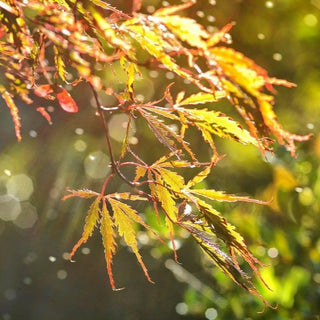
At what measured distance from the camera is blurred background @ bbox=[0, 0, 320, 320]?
89.6 inches

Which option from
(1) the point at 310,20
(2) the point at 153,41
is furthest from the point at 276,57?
(2) the point at 153,41

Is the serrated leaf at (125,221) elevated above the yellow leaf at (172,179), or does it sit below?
below

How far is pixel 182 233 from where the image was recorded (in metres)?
2.74

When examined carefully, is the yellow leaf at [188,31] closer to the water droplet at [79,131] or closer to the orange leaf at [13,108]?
the orange leaf at [13,108]

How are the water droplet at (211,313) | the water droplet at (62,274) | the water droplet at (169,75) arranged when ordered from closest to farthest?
the water droplet at (211,313) → the water droplet at (169,75) → the water droplet at (62,274)

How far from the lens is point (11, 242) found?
5.43 metres

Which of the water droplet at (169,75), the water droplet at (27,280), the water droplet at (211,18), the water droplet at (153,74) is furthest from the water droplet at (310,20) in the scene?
the water droplet at (27,280)

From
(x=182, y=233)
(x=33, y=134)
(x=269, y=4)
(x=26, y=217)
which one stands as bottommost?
(x=26, y=217)

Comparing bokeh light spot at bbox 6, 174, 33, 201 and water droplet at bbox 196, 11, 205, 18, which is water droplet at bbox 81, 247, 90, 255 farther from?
water droplet at bbox 196, 11, 205, 18

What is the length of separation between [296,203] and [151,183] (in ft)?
5.11

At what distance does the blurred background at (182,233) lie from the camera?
7.47 ft

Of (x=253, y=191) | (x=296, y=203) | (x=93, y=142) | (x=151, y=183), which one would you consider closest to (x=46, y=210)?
(x=93, y=142)

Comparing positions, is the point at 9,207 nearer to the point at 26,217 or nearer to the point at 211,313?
the point at 26,217

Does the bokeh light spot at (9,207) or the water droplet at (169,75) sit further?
the bokeh light spot at (9,207)
